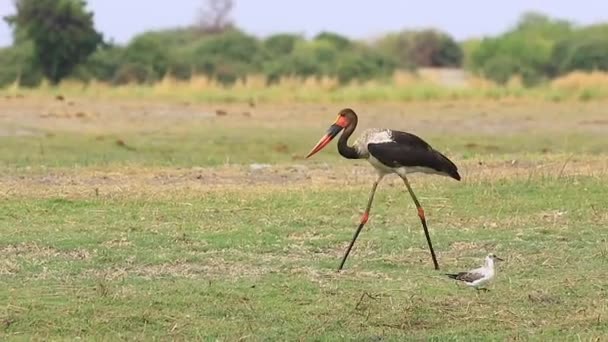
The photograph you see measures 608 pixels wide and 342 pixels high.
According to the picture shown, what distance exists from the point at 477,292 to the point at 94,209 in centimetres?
379

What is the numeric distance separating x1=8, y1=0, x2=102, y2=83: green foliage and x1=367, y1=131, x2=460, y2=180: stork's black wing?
71.9 feet

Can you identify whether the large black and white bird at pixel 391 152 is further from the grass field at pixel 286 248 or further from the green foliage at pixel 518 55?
the green foliage at pixel 518 55

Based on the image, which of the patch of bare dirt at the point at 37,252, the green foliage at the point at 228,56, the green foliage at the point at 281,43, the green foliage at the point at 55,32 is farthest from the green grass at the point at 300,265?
the green foliage at the point at 281,43

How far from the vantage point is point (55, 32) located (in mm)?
29641

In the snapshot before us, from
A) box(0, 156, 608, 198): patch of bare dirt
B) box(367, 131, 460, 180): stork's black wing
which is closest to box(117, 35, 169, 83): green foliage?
box(0, 156, 608, 198): patch of bare dirt

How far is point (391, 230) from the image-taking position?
9.14 m

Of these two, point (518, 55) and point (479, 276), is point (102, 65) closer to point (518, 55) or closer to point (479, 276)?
point (518, 55)

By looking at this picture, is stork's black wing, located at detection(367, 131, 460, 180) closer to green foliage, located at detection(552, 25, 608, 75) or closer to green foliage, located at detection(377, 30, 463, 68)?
green foliage, located at detection(552, 25, 608, 75)

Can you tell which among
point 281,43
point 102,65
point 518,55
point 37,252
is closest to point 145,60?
point 102,65

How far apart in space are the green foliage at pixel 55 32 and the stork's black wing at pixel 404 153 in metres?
21.9

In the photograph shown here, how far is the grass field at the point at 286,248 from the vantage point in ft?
21.0

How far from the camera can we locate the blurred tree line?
29844 mm

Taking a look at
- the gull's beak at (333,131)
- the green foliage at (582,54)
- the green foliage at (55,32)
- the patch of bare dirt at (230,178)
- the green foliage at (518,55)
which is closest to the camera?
the gull's beak at (333,131)

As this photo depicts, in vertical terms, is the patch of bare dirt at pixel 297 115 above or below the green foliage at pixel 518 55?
below
